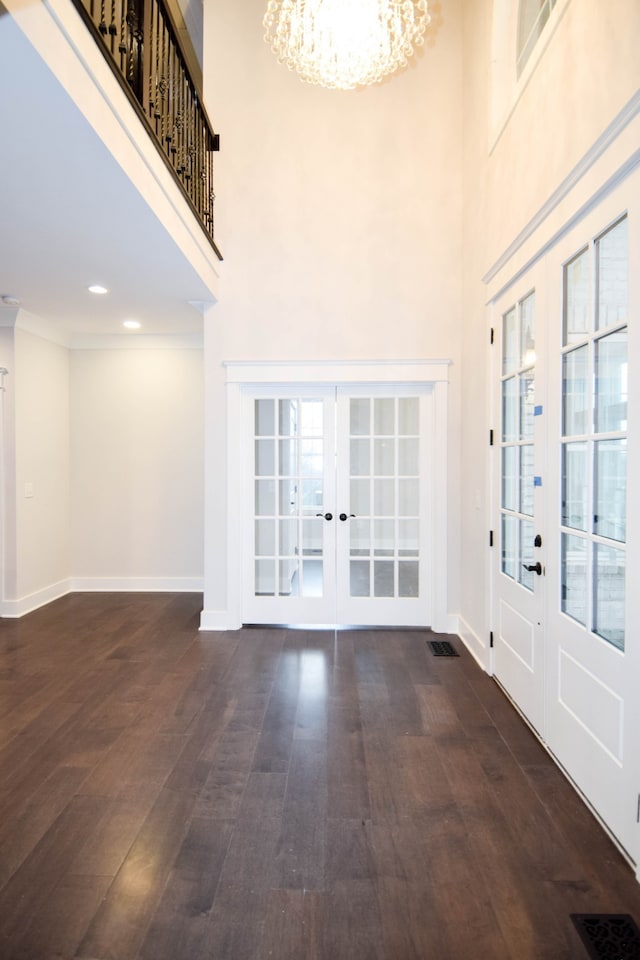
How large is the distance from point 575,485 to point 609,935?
5.20 ft

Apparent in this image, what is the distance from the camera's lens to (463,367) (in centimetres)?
421

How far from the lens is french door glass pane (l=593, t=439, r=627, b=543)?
1.95 metres

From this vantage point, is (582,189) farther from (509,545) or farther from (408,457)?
(408,457)

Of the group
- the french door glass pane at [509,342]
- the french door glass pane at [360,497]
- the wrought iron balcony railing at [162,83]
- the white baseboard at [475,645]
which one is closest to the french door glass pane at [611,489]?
the french door glass pane at [509,342]

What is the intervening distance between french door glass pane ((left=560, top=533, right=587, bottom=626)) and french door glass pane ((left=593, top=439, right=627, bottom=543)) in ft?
0.59

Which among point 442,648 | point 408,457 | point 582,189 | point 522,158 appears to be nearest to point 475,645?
point 442,648

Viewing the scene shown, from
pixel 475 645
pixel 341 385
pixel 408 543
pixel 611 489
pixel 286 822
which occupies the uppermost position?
pixel 341 385

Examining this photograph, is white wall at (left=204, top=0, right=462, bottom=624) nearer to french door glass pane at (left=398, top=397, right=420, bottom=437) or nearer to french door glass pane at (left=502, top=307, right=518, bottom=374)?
french door glass pane at (left=398, top=397, right=420, bottom=437)

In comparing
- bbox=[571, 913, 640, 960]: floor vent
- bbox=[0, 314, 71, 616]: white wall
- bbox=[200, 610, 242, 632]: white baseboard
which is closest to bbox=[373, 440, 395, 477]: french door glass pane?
bbox=[200, 610, 242, 632]: white baseboard

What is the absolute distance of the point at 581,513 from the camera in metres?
2.28

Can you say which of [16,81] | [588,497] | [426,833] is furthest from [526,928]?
[16,81]

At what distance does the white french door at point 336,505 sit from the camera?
4410 millimetres

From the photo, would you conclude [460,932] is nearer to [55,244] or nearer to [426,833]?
[426,833]

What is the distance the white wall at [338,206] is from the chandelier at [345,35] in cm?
94
